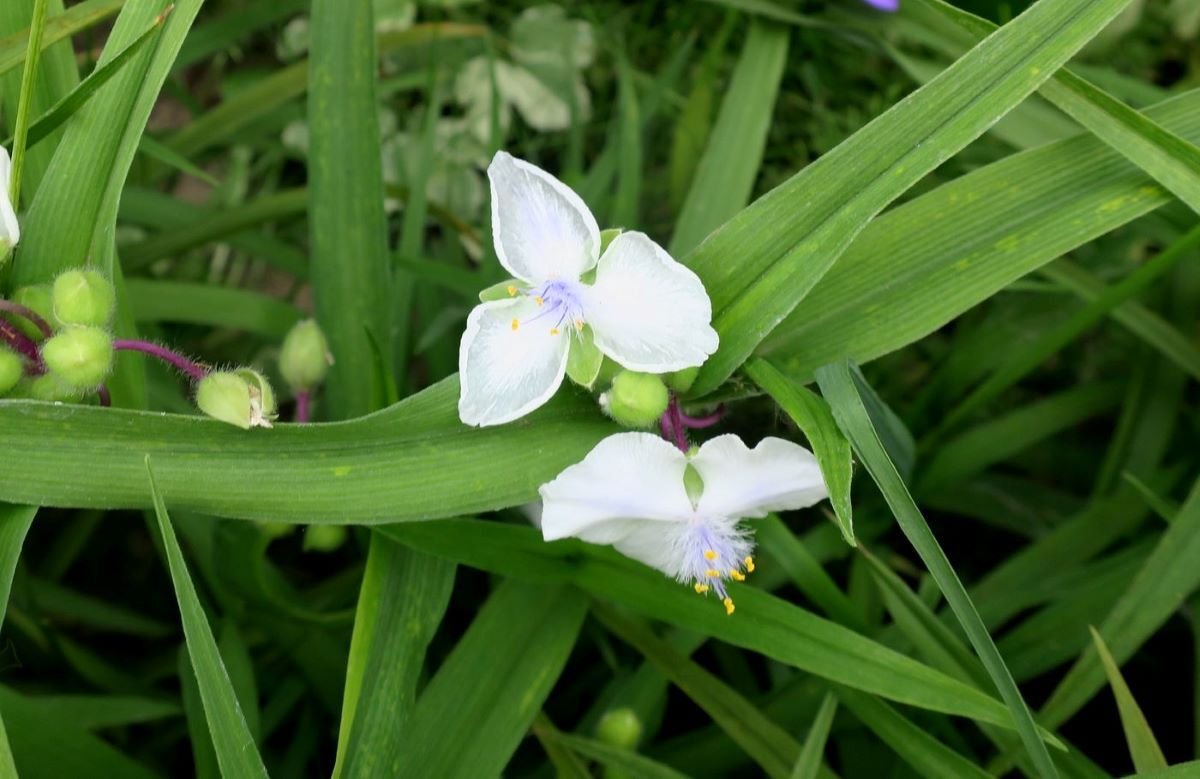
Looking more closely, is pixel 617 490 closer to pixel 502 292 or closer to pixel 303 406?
pixel 502 292

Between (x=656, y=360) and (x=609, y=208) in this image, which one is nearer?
(x=656, y=360)

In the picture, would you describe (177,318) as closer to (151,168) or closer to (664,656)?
(151,168)

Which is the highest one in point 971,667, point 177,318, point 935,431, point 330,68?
point 330,68

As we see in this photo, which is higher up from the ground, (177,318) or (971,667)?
(177,318)

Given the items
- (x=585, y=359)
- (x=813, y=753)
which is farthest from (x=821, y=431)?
(x=813, y=753)

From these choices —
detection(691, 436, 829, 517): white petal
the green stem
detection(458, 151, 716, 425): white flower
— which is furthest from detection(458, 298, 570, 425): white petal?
the green stem

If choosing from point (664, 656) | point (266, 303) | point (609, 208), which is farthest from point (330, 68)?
point (664, 656)
